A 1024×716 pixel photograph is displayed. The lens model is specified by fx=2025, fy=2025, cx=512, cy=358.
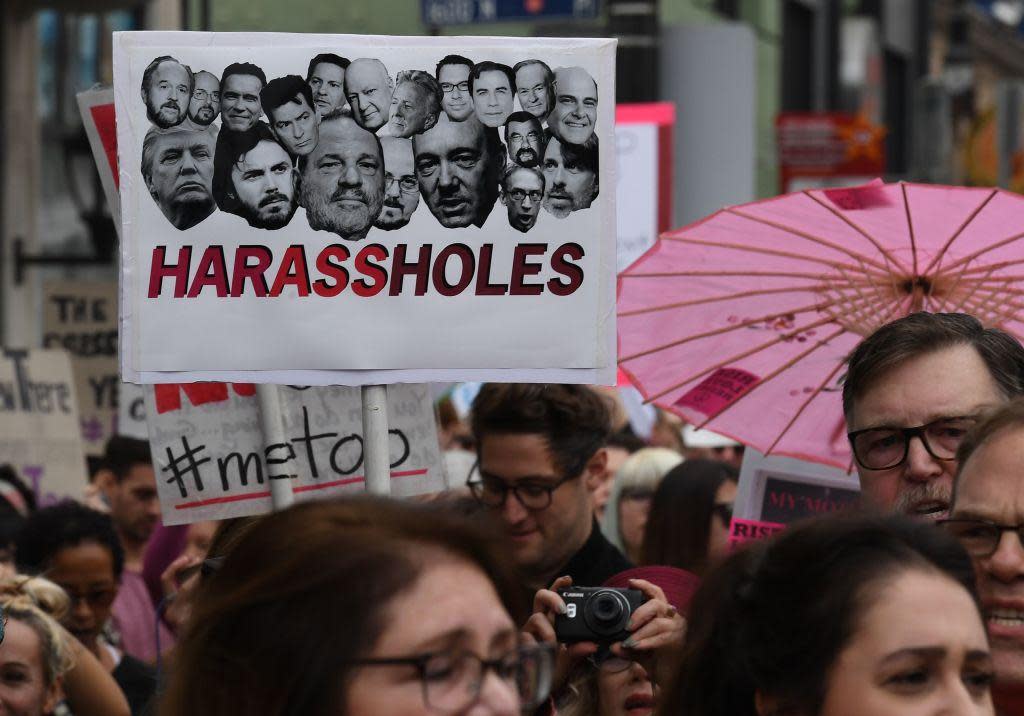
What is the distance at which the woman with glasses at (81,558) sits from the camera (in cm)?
594

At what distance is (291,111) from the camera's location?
360cm

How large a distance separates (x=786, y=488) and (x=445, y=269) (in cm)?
130

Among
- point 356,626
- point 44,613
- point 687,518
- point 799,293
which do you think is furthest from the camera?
point 687,518

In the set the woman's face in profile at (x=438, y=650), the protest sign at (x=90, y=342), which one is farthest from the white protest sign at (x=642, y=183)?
the woman's face in profile at (x=438, y=650)

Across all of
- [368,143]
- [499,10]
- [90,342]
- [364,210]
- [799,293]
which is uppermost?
[499,10]

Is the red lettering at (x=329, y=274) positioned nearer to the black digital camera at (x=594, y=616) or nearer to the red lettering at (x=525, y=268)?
the red lettering at (x=525, y=268)

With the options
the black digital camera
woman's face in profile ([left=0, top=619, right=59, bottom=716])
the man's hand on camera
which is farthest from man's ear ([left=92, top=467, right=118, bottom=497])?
the black digital camera

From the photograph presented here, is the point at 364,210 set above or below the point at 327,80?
below

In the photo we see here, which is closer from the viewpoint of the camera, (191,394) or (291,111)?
(291,111)

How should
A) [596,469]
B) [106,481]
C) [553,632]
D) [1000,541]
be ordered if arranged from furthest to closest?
[106,481] → [596,469] → [553,632] → [1000,541]

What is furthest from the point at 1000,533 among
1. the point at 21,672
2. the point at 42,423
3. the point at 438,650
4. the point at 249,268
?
the point at 42,423

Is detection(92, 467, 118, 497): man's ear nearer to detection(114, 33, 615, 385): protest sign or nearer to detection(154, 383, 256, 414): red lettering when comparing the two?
detection(154, 383, 256, 414): red lettering

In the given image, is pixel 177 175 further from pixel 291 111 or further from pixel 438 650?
pixel 438 650

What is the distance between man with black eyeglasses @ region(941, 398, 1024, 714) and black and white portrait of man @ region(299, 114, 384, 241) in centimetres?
125
